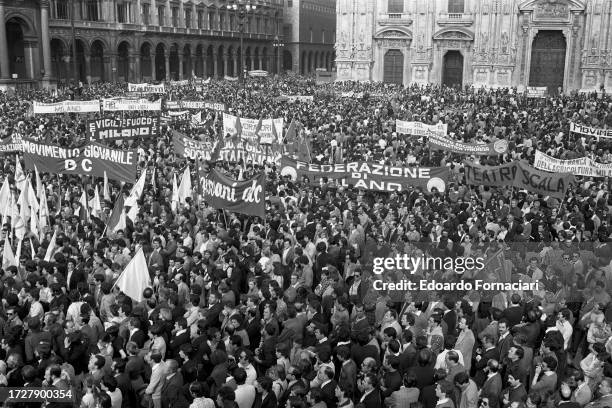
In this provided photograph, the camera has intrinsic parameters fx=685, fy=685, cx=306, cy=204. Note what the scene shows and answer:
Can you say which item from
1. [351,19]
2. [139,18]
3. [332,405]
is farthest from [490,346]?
[139,18]

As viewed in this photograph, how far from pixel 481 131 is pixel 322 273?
16.9m

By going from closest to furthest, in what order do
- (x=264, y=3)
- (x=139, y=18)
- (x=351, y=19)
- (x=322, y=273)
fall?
(x=322, y=273) < (x=351, y=19) < (x=139, y=18) < (x=264, y=3)

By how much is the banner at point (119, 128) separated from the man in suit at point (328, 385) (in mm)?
13047

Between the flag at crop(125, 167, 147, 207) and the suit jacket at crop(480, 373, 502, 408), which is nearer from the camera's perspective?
the suit jacket at crop(480, 373, 502, 408)

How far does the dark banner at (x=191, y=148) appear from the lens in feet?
58.0

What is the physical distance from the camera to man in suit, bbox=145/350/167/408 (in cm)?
728

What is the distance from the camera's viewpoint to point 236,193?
13.1 metres

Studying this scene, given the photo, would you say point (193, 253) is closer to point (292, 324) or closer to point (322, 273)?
point (322, 273)

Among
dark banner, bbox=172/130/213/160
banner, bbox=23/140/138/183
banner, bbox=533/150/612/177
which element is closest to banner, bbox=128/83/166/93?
dark banner, bbox=172/130/213/160

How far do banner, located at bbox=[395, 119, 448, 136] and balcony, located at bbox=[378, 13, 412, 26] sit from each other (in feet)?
104

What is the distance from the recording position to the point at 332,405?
6.87 m

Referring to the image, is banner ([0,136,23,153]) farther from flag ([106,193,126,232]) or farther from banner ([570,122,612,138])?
banner ([570,122,612,138])

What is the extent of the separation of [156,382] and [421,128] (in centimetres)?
1634

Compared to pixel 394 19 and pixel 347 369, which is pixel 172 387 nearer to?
pixel 347 369
